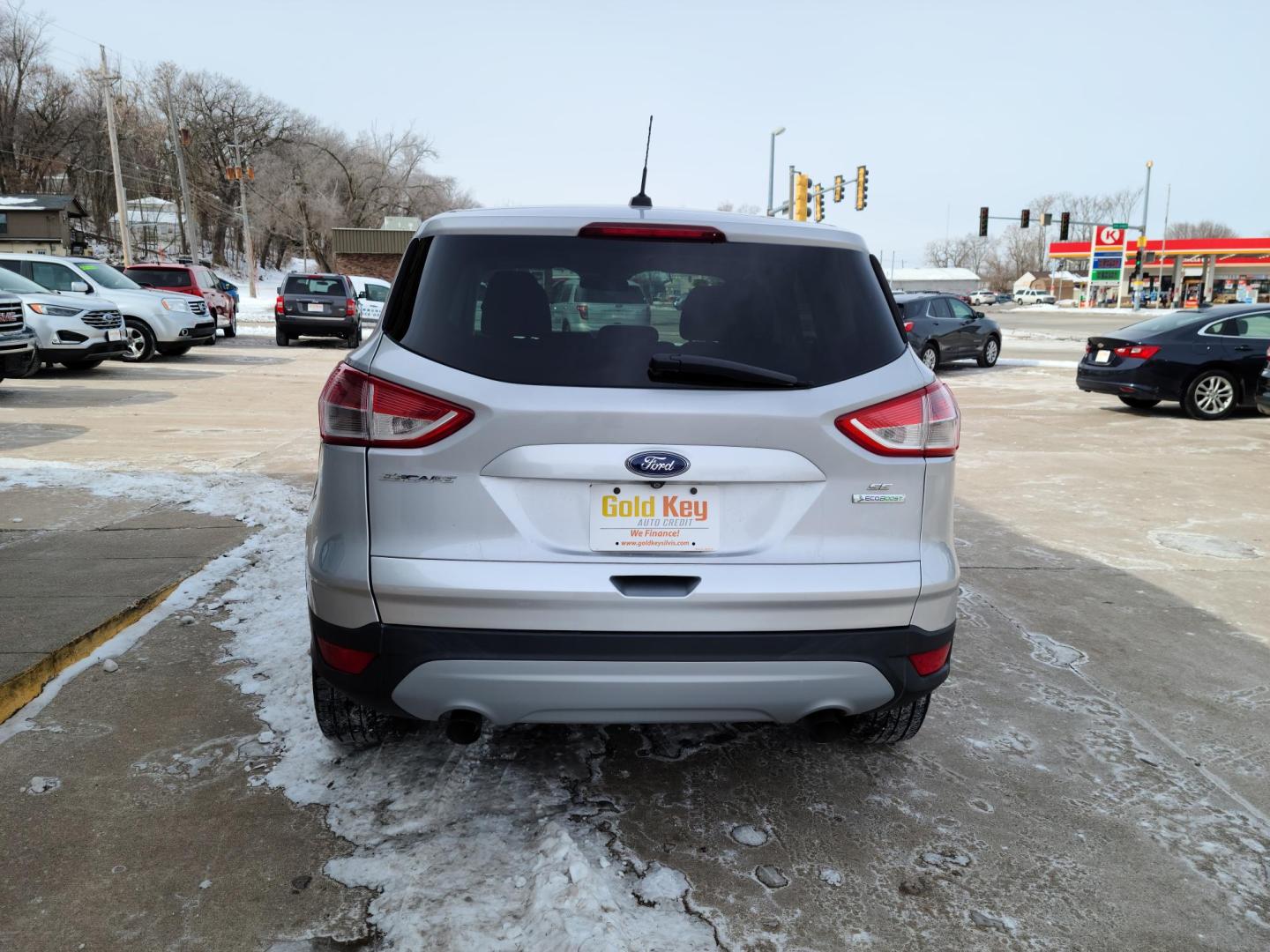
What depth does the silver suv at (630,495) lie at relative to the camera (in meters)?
2.62

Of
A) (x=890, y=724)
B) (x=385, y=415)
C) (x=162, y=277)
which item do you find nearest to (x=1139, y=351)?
(x=890, y=724)

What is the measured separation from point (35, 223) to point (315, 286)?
37618mm

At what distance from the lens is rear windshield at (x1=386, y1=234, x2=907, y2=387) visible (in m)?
2.75

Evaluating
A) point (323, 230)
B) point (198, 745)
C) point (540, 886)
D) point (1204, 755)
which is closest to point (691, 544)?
point (540, 886)

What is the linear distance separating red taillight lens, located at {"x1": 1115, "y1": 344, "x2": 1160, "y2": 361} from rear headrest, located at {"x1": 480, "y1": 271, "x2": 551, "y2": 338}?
12.8 m

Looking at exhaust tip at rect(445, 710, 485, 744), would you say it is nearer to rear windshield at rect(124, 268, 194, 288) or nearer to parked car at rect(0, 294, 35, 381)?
parked car at rect(0, 294, 35, 381)

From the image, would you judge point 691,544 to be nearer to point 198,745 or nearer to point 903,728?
point 903,728

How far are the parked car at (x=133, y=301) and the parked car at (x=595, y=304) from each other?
645 inches

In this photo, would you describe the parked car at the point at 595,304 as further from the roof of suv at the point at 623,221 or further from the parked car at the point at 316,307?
the parked car at the point at 316,307

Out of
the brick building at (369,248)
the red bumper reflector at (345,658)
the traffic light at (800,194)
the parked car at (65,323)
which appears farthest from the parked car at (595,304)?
the brick building at (369,248)

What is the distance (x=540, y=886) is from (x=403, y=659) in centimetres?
71

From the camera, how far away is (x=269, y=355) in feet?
71.6

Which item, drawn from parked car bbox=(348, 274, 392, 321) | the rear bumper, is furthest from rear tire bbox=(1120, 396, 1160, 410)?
parked car bbox=(348, 274, 392, 321)

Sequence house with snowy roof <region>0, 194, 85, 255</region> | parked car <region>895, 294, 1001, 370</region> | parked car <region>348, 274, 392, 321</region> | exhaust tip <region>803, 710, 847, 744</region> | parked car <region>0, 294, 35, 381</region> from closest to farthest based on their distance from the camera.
→ exhaust tip <region>803, 710, 847, 744</region>, parked car <region>0, 294, 35, 381</region>, parked car <region>895, 294, 1001, 370</region>, parked car <region>348, 274, 392, 321</region>, house with snowy roof <region>0, 194, 85, 255</region>
